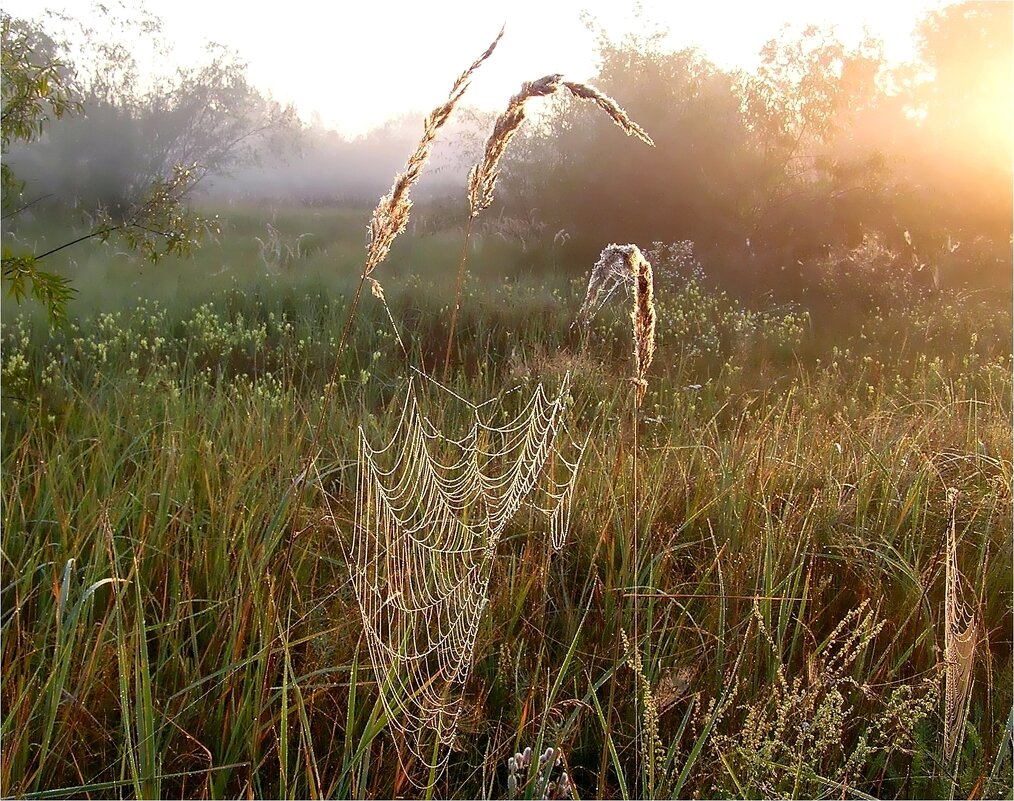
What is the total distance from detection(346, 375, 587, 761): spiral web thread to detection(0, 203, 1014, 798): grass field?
0.06 meters

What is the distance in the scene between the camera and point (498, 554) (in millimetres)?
2027

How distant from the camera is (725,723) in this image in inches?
63.6

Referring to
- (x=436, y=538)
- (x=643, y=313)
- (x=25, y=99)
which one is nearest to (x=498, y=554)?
(x=436, y=538)

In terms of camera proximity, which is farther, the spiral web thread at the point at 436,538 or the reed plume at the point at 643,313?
the spiral web thread at the point at 436,538

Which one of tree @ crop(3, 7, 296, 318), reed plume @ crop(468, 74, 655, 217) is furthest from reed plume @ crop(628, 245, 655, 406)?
tree @ crop(3, 7, 296, 318)

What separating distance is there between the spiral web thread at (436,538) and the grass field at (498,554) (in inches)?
2.2

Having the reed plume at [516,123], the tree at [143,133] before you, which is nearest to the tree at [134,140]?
the tree at [143,133]

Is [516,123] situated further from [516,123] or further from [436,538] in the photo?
[436,538]

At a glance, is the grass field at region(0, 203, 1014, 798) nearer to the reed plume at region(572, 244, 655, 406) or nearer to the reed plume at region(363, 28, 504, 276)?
the reed plume at region(363, 28, 504, 276)

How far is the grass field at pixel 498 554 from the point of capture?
1365mm

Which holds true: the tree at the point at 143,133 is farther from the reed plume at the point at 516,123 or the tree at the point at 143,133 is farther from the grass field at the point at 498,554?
the reed plume at the point at 516,123

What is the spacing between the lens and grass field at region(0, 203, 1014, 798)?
4.48 ft

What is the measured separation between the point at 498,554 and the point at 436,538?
0.57 ft

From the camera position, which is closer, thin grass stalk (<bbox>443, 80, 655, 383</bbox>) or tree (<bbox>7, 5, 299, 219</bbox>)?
thin grass stalk (<bbox>443, 80, 655, 383</bbox>)
